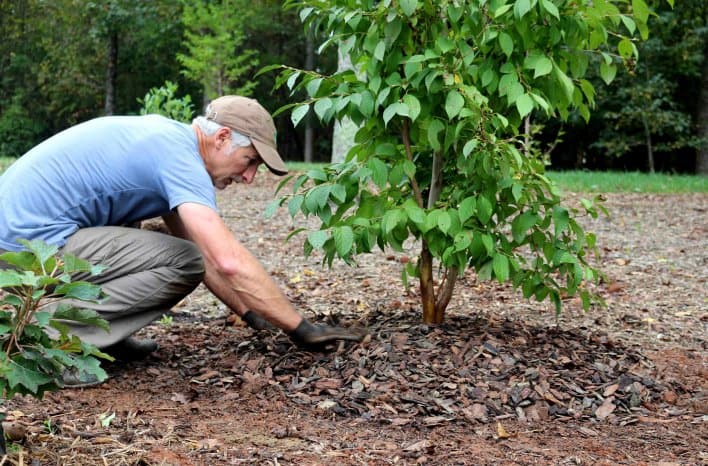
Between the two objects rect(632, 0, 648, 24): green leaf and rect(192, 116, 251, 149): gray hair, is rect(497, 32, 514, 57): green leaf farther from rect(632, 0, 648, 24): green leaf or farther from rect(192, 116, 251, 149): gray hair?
rect(192, 116, 251, 149): gray hair

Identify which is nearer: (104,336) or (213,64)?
(104,336)

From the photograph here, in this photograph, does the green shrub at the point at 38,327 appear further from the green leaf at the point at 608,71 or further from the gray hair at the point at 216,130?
the green leaf at the point at 608,71

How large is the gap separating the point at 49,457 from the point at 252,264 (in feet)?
3.75

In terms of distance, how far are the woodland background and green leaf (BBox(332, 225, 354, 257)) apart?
13747 millimetres

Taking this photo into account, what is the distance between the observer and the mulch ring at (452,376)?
118 inches

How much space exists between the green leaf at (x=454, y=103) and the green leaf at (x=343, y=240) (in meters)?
0.61

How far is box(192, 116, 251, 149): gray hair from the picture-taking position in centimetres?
329

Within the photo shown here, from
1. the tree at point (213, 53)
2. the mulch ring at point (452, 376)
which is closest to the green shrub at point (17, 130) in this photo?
the tree at point (213, 53)

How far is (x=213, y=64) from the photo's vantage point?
17.4 m

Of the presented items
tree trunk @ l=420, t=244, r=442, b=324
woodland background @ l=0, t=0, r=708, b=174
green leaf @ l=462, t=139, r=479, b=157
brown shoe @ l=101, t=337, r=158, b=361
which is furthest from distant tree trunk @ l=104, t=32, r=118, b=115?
green leaf @ l=462, t=139, r=479, b=157

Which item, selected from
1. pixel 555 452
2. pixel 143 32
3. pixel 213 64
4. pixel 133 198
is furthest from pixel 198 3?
pixel 555 452

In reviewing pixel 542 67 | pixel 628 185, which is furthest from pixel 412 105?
pixel 628 185

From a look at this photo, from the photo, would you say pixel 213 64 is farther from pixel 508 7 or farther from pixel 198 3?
pixel 508 7

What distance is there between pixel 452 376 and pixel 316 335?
23.9 inches
